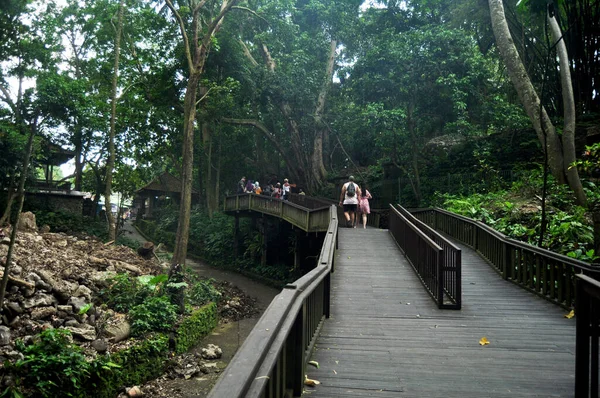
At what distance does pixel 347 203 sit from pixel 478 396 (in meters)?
11.6

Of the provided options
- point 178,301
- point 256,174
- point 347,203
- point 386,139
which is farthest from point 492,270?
point 256,174

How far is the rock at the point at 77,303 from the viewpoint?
10.5 m

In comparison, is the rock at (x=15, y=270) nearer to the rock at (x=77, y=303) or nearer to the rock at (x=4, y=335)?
the rock at (x=77, y=303)

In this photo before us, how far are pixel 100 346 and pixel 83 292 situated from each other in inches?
103

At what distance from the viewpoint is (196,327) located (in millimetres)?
13453

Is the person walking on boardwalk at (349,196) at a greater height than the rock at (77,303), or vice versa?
the person walking on boardwalk at (349,196)

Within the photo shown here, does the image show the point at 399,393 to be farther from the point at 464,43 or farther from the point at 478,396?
the point at 464,43

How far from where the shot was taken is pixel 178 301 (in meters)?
13.4

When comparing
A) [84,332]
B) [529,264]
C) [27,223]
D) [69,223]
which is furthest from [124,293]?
[69,223]

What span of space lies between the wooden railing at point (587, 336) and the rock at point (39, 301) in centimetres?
1026

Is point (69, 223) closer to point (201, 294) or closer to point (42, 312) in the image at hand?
point (201, 294)

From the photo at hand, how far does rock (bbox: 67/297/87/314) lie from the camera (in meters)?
10.5

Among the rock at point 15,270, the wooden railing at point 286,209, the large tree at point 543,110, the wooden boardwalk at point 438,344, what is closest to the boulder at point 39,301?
the rock at point 15,270

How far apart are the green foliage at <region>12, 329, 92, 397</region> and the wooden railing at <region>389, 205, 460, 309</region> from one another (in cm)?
647
